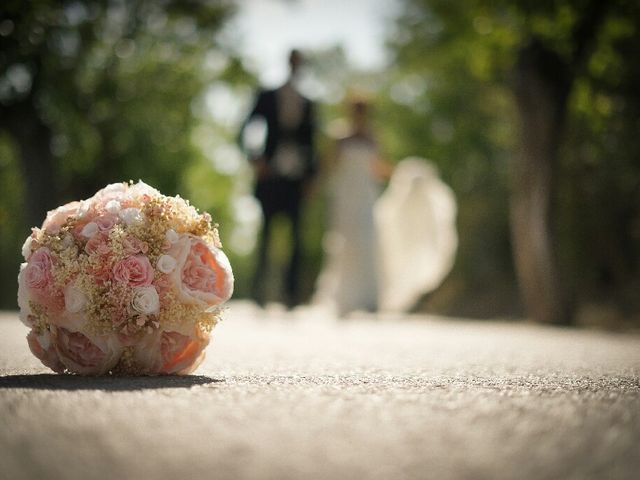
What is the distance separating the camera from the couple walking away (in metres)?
12.7

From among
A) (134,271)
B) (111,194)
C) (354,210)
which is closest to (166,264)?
(134,271)

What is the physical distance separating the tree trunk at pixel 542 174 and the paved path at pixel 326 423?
7767 millimetres

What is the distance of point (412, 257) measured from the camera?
15.2m

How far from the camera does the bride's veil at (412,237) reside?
14656 mm

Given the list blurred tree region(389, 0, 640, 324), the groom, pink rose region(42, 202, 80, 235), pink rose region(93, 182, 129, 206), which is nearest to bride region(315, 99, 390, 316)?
the groom

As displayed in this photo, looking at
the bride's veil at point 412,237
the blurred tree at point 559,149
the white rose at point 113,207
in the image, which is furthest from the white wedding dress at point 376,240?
the white rose at point 113,207

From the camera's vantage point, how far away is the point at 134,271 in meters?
4.58

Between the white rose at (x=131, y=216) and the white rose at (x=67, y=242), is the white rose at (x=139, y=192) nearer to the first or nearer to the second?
the white rose at (x=131, y=216)

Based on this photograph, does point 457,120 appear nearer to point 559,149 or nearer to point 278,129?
point 559,149

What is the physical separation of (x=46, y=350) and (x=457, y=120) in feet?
79.6

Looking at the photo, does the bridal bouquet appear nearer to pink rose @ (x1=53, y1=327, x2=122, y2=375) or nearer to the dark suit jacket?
pink rose @ (x1=53, y1=327, x2=122, y2=375)

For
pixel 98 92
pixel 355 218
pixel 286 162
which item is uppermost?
pixel 98 92

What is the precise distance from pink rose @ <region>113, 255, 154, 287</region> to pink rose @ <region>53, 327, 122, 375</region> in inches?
11.7

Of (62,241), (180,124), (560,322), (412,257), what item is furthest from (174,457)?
(180,124)
